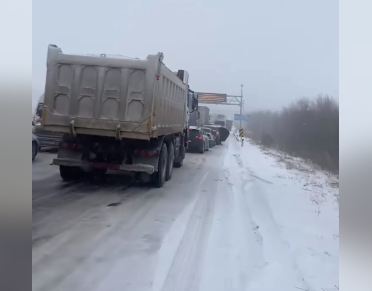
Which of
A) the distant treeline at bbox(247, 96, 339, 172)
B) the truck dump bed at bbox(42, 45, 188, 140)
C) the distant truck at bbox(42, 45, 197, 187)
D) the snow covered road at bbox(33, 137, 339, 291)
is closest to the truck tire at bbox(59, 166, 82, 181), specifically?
the snow covered road at bbox(33, 137, 339, 291)

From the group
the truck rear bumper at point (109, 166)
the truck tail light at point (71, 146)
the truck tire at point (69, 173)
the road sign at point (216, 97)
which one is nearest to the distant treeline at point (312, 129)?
the road sign at point (216, 97)

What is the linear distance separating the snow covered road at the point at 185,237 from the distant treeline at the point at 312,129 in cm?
32

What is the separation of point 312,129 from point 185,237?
6.65 ft

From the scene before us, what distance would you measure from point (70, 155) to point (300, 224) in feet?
12.5

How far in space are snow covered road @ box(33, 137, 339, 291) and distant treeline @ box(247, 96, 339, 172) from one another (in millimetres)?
325

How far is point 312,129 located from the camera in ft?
8.36

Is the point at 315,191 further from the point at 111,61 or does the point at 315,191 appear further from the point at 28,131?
the point at 28,131

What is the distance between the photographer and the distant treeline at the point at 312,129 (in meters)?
2.10

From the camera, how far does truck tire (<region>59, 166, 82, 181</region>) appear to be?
705cm

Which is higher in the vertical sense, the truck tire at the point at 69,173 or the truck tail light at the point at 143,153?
the truck tail light at the point at 143,153

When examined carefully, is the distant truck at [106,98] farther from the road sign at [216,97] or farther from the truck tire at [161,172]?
the road sign at [216,97]

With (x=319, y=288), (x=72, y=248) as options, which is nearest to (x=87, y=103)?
(x=72, y=248)

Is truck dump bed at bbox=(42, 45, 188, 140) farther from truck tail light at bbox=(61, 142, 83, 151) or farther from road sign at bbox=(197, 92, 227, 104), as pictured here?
road sign at bbox=(197, 92, 227, 104)

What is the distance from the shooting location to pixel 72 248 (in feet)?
11.7
